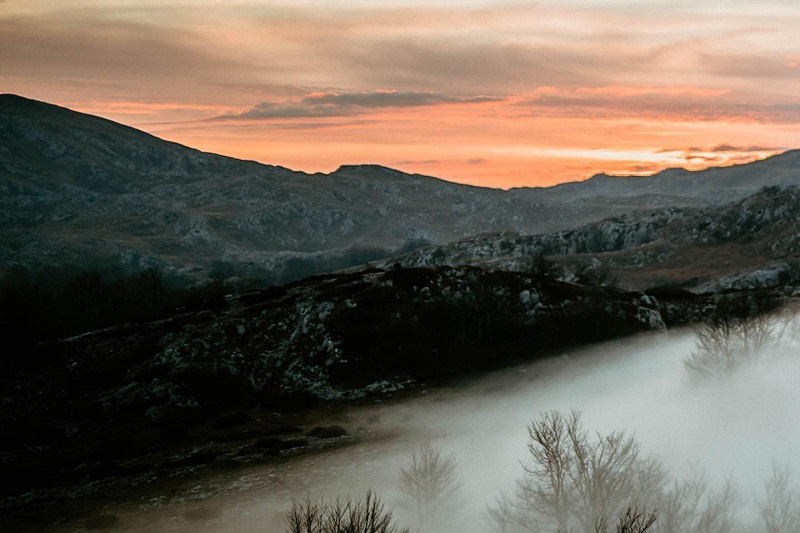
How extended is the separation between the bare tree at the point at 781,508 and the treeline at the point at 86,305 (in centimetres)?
9614

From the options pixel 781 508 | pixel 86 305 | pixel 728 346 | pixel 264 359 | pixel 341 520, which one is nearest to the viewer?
pixel 341 520

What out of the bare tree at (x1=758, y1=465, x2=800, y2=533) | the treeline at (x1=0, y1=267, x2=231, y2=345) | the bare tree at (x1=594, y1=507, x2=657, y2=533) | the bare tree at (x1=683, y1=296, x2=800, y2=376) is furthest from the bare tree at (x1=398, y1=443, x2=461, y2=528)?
the treeline at (x1=0, y1=267, x2=231, y2=345)

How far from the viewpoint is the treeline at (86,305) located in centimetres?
12038

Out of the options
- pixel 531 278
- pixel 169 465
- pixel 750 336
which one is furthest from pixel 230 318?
pixel 750 336

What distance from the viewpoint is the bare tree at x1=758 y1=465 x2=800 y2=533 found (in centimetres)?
6468

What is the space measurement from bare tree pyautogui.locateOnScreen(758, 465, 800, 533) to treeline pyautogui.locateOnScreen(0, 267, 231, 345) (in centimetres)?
9614

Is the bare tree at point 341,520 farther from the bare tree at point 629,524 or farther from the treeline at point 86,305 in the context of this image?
the treeline at point 86,305

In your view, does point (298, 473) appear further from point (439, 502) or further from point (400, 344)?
point (400, 344)

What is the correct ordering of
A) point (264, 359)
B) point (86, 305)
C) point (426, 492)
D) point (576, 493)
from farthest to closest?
point (86, 305), point (264, 359), point (576, 493), point (426, 492)

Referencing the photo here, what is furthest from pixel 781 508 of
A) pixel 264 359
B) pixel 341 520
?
A: pixel 264 359

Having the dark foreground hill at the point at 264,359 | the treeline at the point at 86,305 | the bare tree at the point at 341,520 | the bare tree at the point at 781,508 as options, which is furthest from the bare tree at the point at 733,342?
the treeline at the point at 86,305

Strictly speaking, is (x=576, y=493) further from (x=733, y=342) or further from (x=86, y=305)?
(x=86, y=305)

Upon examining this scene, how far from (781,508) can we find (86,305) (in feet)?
Answer: 503

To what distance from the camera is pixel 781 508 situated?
67.6m
